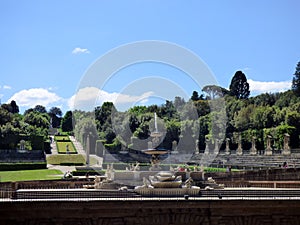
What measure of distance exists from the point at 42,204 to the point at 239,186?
14853 millimetres

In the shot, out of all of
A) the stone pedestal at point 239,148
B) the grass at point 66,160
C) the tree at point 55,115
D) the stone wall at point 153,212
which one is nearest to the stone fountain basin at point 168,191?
the stone wall at point 153,212

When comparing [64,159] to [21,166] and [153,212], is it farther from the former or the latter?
[153,212]

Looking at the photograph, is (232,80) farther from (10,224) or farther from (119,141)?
(10,224)

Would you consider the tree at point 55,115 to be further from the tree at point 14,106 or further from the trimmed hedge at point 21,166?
the trimmed hedge at point 21,166

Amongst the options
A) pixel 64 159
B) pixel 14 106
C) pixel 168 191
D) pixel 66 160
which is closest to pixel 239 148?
pixel 66 160

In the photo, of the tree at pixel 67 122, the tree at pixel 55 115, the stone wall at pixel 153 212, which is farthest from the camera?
the tree at pixel 55 115

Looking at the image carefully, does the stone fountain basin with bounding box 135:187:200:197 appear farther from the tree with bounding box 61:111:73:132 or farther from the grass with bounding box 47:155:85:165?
the tree with bounding box 61:111:73:132

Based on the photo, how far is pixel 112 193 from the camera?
21.6 m

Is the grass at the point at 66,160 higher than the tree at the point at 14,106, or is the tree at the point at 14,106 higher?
the tree at the point at 14,106

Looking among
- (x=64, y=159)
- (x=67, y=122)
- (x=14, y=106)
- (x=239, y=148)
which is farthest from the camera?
(x=14, y=106)

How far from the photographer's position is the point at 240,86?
343 ft

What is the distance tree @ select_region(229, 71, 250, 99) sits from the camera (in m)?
104

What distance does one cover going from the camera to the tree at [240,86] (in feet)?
342

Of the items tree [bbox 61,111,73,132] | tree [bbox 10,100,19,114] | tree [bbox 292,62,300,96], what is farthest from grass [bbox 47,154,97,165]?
tree [bbox 10,100,19,114]
